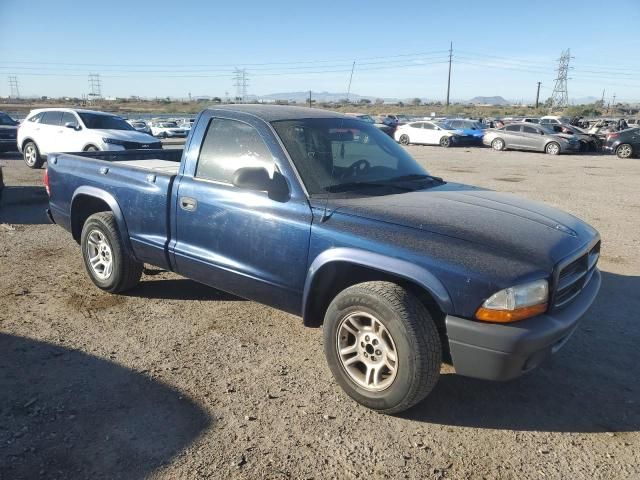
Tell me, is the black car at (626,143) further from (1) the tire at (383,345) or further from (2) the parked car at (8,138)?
(2) the parked car at (8,138)

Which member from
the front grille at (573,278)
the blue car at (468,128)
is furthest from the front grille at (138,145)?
the blue car at (468,128)

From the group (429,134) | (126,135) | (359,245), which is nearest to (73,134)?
(126,135)

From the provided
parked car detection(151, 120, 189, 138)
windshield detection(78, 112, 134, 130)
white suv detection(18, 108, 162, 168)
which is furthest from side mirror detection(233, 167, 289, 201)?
parked car detection(151, 120, 189, 138)

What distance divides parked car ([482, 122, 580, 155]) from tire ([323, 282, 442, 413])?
23.5 m

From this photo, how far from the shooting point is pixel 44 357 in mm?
3676

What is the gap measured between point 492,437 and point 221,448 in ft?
5.10

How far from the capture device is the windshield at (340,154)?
360 centimetres

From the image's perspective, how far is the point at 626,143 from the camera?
2197 cm

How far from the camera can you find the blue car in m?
28.2

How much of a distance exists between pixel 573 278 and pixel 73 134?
12.9 m

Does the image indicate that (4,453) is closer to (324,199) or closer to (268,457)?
(268,457)

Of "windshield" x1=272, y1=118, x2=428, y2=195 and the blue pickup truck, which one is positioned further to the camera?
"windshield" x1=272, y1=118, x2=428, y2=195

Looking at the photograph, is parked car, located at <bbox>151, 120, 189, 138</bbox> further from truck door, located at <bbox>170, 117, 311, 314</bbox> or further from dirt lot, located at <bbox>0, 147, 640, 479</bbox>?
truck door, located at <bbox>170, 117, 311, 314</bbox>

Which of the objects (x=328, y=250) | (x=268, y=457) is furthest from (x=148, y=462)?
(x=328, y=250)
